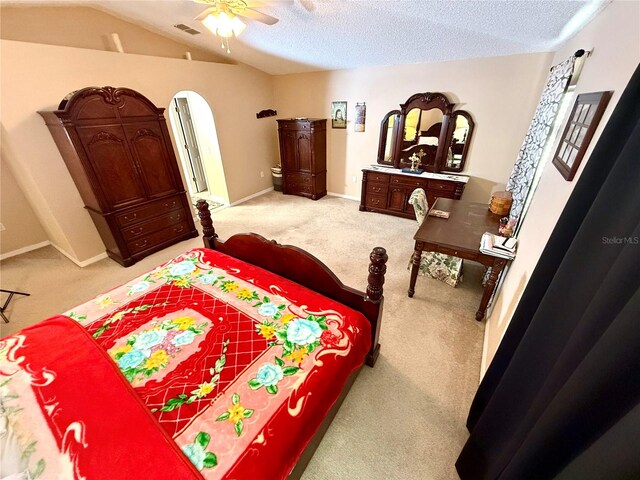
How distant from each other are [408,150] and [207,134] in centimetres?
355

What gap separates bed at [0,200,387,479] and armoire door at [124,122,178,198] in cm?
194

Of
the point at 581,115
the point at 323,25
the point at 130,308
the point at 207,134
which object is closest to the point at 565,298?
the point at 581,115

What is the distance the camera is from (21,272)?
306 cm

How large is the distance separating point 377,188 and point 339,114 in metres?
1.58

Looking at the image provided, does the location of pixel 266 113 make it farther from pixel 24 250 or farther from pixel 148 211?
pixel 24 250

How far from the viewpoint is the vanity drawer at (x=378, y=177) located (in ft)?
13.8

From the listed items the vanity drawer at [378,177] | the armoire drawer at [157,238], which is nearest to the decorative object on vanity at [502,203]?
the vanity drawer at [378,177]

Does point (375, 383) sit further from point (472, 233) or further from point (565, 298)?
point (472, 233)

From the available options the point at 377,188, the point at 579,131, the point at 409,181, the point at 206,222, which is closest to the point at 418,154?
the point at 409,181

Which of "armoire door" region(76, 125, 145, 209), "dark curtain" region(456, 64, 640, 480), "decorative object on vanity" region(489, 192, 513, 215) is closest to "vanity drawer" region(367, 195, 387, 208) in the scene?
"decorative object on vanity" region(489, 192, 513, 215)

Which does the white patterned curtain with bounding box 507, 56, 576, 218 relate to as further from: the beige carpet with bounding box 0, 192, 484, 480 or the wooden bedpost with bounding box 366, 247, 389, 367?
the wooden bedpost with bounding box 366, 247, 389, 367

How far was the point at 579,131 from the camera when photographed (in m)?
1.38

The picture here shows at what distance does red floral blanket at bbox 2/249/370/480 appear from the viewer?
0.97 meters

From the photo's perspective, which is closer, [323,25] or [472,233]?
[472,233]
